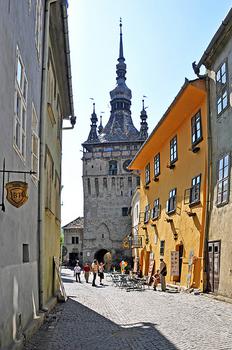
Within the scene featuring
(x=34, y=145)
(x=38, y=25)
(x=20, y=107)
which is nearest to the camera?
(x=20, y=107)

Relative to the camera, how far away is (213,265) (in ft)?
56.4

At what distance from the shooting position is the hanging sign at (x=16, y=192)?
6.25m

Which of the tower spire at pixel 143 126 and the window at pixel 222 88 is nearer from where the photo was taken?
the window at pixel 222 88

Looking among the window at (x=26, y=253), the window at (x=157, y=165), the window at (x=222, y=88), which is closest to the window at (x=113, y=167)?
the window at (x=157, y=165)

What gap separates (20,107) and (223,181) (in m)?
9.73

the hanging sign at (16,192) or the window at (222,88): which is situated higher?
the window at (222,88)

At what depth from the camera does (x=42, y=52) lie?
11617 millimetres

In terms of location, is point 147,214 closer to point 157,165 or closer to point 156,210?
point 156,210

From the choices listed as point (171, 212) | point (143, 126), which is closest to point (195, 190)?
point (171, 212)

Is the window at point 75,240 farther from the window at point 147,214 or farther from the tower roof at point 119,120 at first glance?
the window at point 147,214

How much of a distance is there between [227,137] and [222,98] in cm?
149

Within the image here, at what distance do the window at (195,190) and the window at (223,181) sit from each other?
7.63 feet

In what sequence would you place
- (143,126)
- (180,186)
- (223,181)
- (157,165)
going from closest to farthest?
(223,181) < (180,186) < (157,165) < (143,126)

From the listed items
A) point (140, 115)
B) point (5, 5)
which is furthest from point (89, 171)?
point (5, 5)
